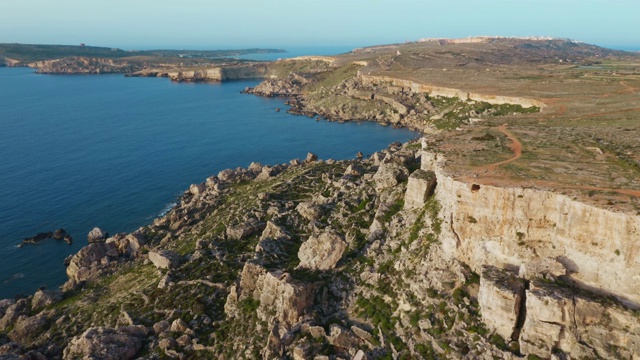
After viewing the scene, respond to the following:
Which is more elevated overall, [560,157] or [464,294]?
[560,157]

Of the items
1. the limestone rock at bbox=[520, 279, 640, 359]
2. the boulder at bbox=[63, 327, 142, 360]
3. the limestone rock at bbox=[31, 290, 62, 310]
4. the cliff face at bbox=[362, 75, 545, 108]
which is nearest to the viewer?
the limestone rock at bbox=[520, 279, 640, 359]

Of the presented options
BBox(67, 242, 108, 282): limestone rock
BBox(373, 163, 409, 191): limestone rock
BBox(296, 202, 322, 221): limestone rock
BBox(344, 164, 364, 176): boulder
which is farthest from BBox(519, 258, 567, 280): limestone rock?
BBox(67, 242, 108, 282): limestone rock

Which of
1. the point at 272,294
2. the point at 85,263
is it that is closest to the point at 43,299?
the point at 85,263

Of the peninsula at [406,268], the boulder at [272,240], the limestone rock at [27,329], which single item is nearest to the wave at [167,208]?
the peninsula at [406,268]

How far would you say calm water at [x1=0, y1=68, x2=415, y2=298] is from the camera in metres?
70.3

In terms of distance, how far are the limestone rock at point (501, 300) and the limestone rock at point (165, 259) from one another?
34.2m

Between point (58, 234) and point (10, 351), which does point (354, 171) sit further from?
point (58, 234)

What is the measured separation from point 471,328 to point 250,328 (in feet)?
62.3

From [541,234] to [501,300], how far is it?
5.61m

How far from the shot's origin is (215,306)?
4144 cm

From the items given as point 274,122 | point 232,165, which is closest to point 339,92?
point 274,122

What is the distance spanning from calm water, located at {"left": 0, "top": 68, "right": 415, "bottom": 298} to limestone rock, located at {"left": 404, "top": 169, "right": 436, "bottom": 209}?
5016 centimetres

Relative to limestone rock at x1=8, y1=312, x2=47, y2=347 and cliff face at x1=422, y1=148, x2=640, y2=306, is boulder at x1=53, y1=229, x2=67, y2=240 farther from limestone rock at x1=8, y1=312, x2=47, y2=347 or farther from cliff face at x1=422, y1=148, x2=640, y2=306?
cliff face at x1=422, y1=148, x2=640, y2=306

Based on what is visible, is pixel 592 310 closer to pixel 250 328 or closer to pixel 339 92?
pixel 250 328
